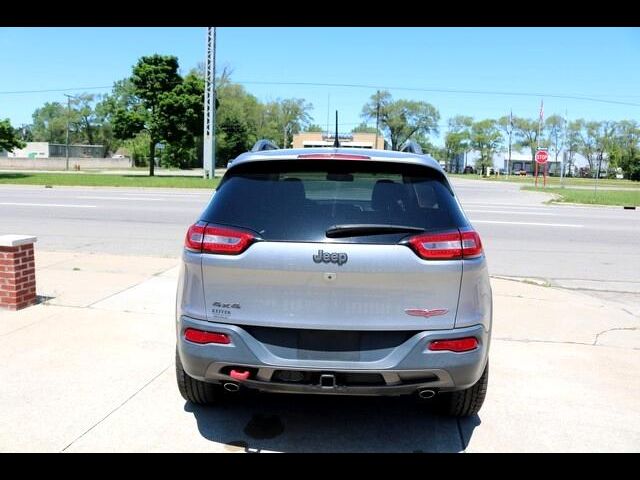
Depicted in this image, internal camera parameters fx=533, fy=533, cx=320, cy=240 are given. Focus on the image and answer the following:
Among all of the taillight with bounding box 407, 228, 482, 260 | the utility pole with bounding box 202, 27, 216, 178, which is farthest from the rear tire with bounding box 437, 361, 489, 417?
the utility pole with bounding box 202, 27, 216, 178

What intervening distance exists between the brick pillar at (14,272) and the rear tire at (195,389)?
2994 millimetres

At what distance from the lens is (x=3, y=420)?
328 centimetres

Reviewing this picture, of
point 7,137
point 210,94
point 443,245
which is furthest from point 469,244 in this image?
point 7,137

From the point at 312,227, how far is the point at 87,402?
2051 millimetres

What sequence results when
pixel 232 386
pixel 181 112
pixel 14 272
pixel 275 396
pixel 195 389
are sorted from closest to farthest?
1. pixel 232 386
2. pixel 195 389
3. pixel 275 396
4. pixel 14 272
5. pixel 181 112

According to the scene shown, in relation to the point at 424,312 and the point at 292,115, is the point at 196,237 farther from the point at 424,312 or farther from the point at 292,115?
the point at 292,115

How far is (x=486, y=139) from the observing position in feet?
313

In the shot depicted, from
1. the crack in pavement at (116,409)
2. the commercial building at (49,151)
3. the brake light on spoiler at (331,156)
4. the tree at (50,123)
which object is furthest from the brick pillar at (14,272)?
the tree at (50,123)

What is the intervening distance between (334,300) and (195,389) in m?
1.27

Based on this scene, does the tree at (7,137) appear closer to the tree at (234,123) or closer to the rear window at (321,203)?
the tree at (234,123)

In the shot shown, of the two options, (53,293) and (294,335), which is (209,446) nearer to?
(294,335)

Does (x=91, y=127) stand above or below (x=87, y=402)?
above

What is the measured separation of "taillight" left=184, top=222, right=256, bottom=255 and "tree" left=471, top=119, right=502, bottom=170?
9808 cm
